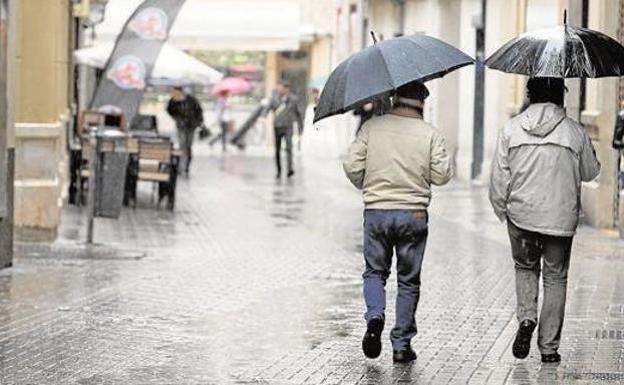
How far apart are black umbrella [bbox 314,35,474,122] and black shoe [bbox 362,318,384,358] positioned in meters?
1.26

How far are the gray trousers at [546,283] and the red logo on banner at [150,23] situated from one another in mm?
8945

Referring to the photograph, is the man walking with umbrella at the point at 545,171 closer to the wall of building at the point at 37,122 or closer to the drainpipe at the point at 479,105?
the wall of building at the point at 37,122

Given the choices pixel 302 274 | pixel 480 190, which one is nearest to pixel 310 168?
pixel 480 190

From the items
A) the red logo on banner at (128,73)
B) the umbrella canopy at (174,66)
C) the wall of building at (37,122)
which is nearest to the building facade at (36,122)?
the wall of building at (37,122)

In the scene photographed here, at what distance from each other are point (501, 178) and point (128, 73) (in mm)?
8875

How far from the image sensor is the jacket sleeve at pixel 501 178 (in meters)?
10.2

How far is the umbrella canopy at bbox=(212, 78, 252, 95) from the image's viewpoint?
173 feet

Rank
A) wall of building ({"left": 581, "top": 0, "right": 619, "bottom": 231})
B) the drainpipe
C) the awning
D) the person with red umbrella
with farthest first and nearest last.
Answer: the person with red umbrella
the awning
the drainpipe
wall of building ({"left": 581, "top": 0, "right": 619, "bottom": 231})

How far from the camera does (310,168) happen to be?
37.9 metres

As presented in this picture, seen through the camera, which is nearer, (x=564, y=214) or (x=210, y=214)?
(x=564, y=214)

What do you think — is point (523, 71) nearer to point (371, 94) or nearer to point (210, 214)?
point (371, 94)

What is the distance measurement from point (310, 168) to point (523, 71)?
91.3ft

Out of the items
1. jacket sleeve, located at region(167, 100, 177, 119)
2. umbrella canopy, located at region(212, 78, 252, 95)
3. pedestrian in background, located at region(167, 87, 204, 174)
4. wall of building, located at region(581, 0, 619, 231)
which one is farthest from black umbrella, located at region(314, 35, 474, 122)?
umbrella canopy, located at region(212, 78, 252, 95)

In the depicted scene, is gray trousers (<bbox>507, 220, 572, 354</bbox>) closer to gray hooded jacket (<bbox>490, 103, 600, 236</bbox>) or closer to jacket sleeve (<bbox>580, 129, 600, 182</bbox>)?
gray hooded jacket (<bbox>490, 103, 600, 236</bbox>)
